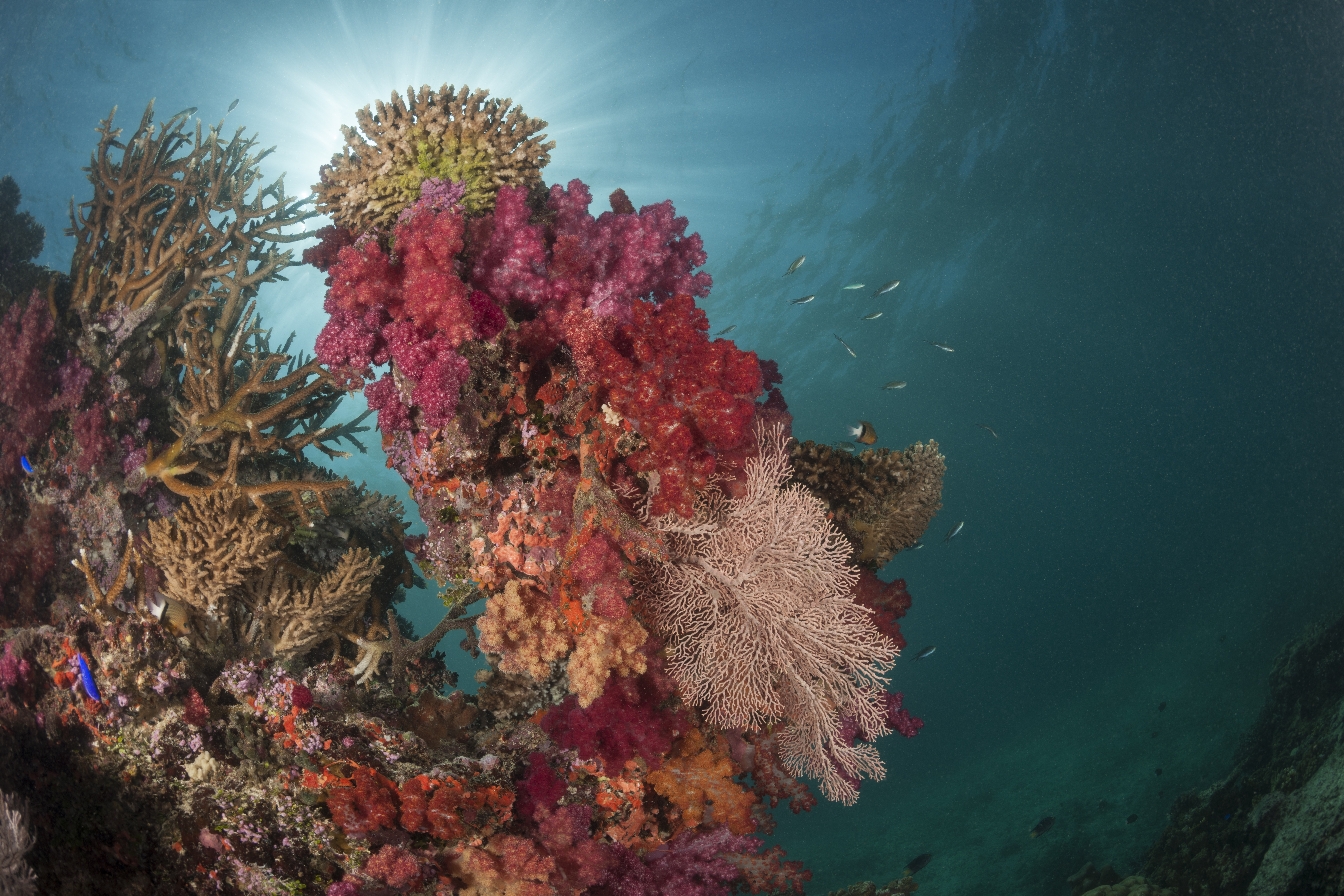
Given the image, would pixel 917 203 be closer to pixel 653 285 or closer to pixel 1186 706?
pixel 1186 706

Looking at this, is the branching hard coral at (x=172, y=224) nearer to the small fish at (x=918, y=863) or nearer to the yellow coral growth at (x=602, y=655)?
the yellow coral growth at (x=602, y=655)

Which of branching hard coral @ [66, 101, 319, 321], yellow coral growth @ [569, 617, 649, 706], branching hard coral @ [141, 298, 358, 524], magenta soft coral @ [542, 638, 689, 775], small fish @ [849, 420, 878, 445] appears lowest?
magenta soft coral @ [542, 638, 689, 775]

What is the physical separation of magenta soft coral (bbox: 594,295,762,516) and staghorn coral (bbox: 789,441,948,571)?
195 cm

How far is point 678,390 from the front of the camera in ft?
10.6

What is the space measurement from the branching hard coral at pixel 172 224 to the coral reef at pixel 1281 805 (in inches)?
690

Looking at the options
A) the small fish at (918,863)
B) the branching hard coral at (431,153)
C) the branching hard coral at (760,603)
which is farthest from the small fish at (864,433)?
the small fish at (918,863)

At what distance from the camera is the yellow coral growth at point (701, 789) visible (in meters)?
3.96

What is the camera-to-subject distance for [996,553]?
9338 centimetres

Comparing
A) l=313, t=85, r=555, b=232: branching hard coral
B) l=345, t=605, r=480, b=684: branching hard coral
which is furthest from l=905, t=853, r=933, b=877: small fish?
l=313, t=85, r=555, b=232: branching hard coral

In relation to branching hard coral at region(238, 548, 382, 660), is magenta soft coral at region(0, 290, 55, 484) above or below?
above

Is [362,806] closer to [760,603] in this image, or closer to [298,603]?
[298,603]

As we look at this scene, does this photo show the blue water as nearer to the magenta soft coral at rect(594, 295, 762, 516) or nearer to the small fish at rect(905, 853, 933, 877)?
the magenta soft coral at rect(594, 295, 762, 516)

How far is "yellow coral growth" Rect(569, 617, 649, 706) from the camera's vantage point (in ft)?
10.8

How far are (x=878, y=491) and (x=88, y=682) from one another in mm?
6066
